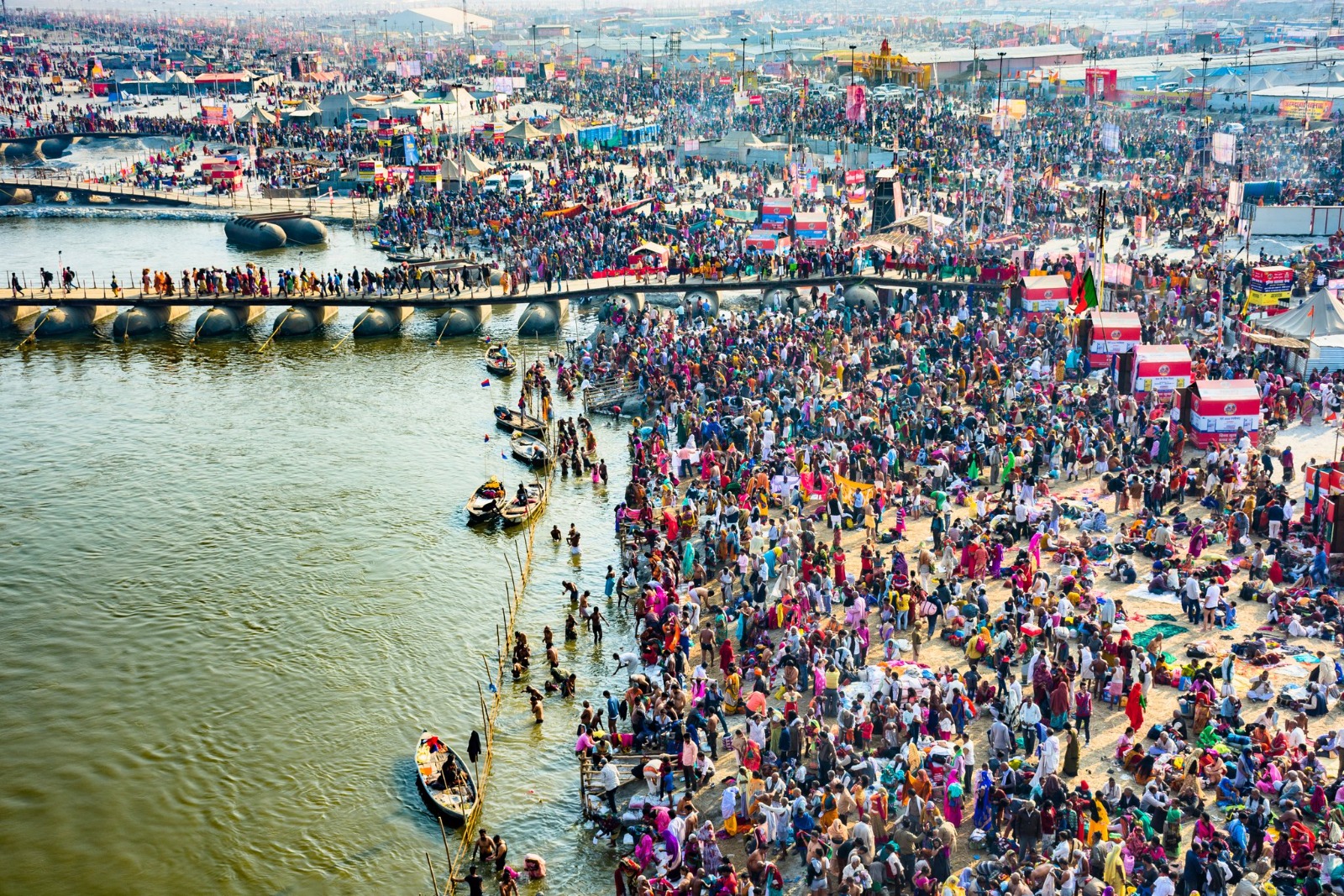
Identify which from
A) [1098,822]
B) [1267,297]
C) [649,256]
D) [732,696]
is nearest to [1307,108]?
[1267,297]

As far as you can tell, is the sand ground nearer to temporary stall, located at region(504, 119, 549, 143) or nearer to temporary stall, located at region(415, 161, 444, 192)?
temporary stall, located at region(415, 161, 444, 192)

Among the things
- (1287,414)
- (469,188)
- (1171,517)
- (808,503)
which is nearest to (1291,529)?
(1171,517)

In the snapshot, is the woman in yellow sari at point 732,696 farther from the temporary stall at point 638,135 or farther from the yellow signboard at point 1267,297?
the temporary stall at point 638,135

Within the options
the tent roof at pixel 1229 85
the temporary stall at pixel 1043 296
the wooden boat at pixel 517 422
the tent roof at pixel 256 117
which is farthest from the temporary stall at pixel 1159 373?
the tent roof at pixel 256 117

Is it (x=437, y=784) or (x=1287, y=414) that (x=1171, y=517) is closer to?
(x=1287, y=414)

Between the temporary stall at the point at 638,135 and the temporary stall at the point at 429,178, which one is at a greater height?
the temporary stall at the point at 638,135
